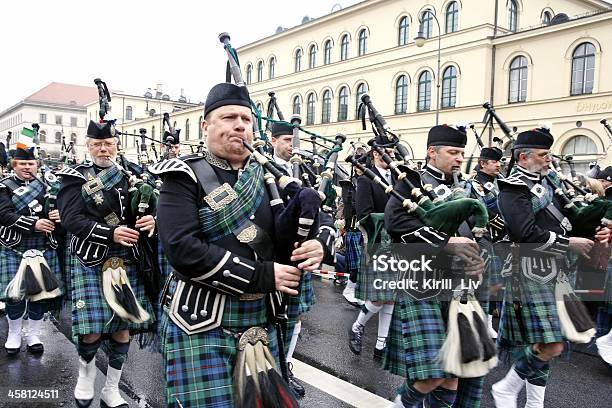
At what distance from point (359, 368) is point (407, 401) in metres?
1.76

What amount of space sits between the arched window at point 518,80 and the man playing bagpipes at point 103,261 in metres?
23.9

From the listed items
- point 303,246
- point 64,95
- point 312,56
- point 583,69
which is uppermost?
point 64,95

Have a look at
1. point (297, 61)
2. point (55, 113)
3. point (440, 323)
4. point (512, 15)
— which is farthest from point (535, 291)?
point (55, 113)

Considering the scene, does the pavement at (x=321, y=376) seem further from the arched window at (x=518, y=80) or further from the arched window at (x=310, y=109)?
the arched window at (x=310, y=109)

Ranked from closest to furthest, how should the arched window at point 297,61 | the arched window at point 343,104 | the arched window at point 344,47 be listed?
the arched window at point 343,104 < the arched window at point 344,47 < the arched window at point 297,61

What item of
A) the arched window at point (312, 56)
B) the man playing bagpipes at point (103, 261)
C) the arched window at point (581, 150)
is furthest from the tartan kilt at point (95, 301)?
the arched window at point (312, 56)

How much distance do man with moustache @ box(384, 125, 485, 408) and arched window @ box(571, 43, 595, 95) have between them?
22.1m

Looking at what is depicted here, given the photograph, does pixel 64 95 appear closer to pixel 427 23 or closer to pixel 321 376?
pixel 427 23

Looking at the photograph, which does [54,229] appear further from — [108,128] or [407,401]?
[407,401]

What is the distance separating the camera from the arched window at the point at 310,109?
36062mm

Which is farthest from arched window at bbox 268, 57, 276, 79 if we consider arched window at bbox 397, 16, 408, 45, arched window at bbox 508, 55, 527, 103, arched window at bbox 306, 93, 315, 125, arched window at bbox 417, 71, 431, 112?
arched window at bbox 508, 55, 527, 103

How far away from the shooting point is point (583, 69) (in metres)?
23.0

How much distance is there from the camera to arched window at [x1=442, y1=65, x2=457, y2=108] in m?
27.3

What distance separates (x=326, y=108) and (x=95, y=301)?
31818mm
